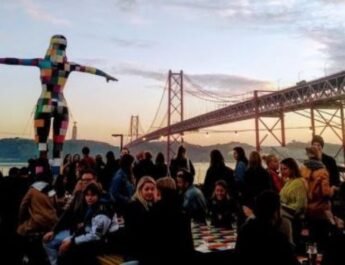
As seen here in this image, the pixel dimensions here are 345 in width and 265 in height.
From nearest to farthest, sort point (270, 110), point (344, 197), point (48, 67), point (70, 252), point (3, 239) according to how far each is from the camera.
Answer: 1. point (344, 197)
2. point (70, 252)
3. point (3, 239)
4. point (48, 67)
5. point (270, 110)

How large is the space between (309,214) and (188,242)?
5.47 feet

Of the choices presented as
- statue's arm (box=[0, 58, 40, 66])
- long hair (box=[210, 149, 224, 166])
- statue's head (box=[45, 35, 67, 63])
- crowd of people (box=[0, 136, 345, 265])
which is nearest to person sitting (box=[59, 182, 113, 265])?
crowd of people (box=[0, 136, 345, 265])

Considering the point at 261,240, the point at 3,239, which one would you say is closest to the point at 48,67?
the point at 3,239

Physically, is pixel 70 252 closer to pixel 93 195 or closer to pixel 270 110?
pixel 93 195

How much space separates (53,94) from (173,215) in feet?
14.3

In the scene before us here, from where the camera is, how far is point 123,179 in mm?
4574

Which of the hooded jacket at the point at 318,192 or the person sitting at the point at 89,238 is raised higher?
the hooded jacket at the point at 318,192

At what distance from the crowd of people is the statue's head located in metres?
1.92

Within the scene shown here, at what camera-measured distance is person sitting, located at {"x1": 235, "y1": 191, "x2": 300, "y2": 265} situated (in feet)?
6.47

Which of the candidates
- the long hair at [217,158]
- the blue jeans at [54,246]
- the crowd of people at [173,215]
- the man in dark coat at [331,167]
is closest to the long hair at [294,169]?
the crowd of people at [173,215]

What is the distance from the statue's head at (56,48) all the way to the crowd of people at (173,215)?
1916 mm

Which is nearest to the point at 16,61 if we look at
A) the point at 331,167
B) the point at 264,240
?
the point at 331,167

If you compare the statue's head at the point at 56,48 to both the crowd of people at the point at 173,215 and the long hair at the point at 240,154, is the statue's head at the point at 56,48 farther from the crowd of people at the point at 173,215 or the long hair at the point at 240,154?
the long hair at the point at 240,154

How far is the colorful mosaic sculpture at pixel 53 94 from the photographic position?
6.18 metres
